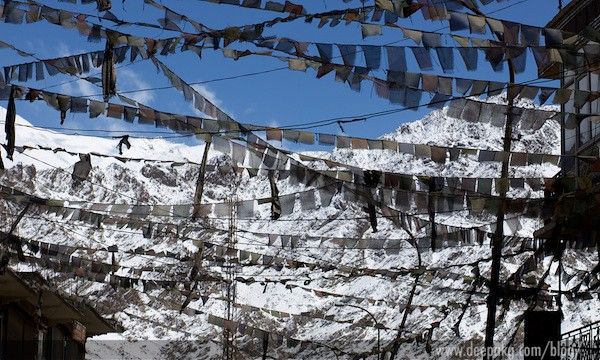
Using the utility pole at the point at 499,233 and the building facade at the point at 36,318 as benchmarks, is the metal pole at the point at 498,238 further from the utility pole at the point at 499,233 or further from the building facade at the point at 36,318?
the building facade at the point at 36,318

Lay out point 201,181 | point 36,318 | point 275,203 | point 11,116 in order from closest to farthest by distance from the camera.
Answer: point 11,116 < point 201,181 < point 275,203 < point 36,318

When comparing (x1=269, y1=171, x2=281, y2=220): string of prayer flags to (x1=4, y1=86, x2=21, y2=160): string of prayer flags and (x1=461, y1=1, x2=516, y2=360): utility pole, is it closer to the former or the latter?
(x1=461, y1=1, x2=516, y2=360): utility pole

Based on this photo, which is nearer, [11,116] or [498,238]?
[11,116]

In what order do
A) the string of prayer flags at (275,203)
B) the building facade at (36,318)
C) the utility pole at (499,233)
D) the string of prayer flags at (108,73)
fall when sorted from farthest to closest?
1. the building facade at (36,318)
2. the string of prayer flags at (275,203)
3. the utility pole at (499,233)
4. the string of prayer flags at (108,73)

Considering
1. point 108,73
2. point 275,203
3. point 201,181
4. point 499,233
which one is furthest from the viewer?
point 499,233

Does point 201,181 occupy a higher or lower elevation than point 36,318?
higher

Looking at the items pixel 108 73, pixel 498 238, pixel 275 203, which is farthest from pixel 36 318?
pixel 108 73

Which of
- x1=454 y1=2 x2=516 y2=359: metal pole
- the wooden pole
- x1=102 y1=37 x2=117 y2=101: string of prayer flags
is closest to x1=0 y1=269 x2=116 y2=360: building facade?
the wooden pole

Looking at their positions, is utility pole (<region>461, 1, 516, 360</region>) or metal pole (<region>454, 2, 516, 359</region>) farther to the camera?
metal pole (<region>454, 2, 516, 359</region>)

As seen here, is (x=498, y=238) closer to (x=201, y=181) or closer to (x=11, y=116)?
(x=201, y=181)

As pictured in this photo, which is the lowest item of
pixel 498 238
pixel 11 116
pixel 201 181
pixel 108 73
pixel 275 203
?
pixel 498 238

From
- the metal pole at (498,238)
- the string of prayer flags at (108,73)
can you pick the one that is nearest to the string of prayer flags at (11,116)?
the string of prayer flags at (108,73)

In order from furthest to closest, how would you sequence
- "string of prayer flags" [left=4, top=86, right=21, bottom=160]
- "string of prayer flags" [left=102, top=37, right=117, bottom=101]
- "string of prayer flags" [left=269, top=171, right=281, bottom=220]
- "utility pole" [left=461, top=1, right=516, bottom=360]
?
"string of prayer flags" [left=269, top=171, right=281, bottom=220], "utility pole" [left=461, top=1, right=516, bottom=360], "string of prayer flags" [left=4, top=86, right=21, bottom=160], "string of prayer flags" [left=102, top=37, right=117, bottom=101]

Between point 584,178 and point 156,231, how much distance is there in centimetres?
799
